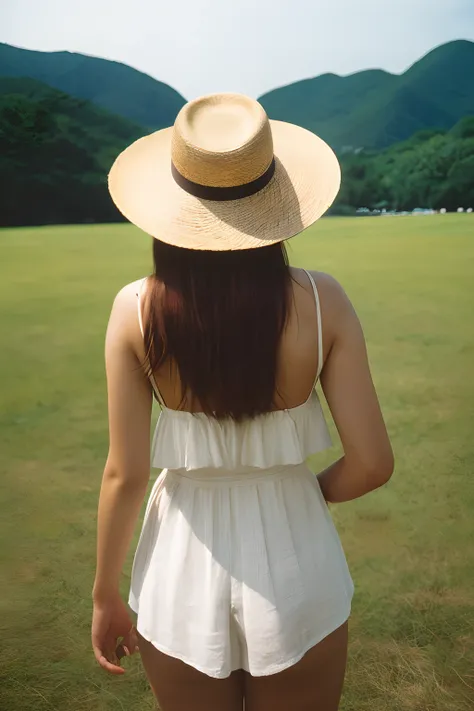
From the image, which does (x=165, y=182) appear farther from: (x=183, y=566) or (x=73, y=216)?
(x=73, y=216)

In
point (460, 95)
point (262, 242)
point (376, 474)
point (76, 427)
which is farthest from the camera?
point (460, 95)

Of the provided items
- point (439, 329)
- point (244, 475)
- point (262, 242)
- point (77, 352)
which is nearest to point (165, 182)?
point (262, 242)

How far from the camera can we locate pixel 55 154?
16.4 feet

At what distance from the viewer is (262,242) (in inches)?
25.8

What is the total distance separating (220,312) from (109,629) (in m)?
0.40

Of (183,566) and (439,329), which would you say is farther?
(439,329)

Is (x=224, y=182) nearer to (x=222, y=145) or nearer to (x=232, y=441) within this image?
(x=222, y=145)

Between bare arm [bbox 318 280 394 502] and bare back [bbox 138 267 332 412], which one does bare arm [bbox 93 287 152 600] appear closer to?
bare back [bbox 138 267 332 412]

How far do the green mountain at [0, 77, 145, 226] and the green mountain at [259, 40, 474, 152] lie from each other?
46.2 inches

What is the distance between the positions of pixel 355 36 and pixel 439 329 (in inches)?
54.9

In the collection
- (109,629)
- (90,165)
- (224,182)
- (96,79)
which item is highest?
(224,182)

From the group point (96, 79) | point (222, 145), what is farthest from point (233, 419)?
point (96, 79)

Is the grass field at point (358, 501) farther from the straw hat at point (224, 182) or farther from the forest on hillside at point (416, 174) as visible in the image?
the straw hat at point (224, 182)

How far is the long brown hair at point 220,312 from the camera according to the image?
→ 67 cm
